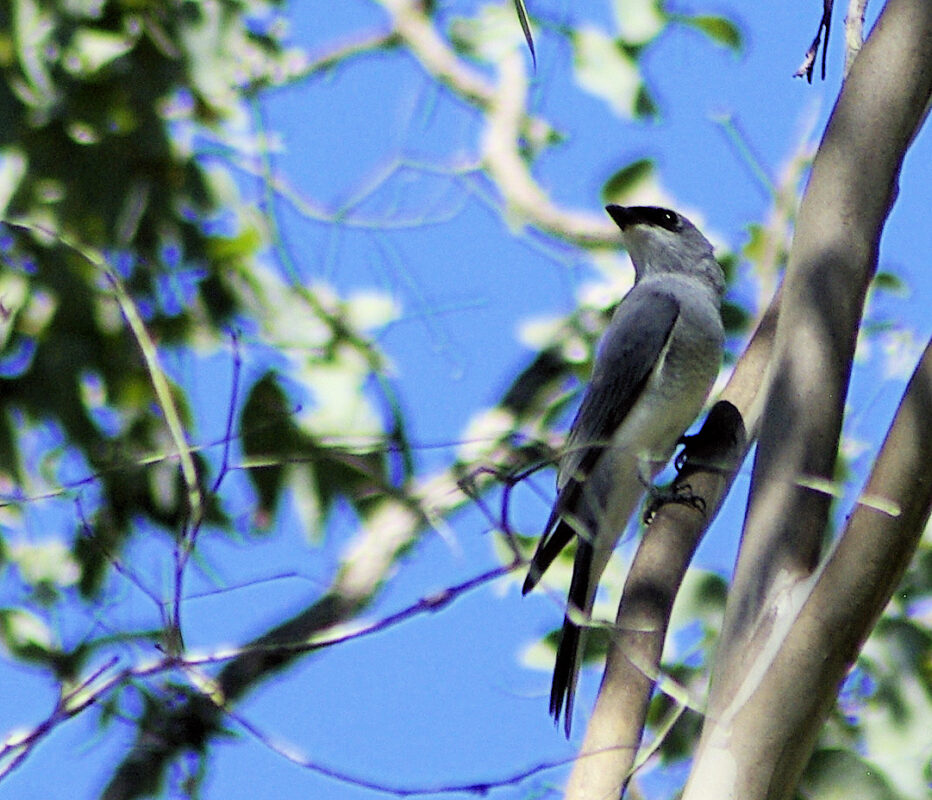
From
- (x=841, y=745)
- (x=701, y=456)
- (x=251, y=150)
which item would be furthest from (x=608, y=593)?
(x=251, y=150)

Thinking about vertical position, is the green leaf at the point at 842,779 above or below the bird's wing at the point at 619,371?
below

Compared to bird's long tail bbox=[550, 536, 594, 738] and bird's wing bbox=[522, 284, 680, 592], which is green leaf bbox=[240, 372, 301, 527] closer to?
bird's wing bbox=[522, 284, 680, 592]

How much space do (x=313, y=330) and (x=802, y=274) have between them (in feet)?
8.51

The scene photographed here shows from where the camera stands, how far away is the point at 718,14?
4.58m

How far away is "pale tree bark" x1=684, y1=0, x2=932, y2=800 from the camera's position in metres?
1.73

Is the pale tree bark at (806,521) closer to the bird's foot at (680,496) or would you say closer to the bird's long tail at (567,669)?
the bird's foot at (680,496)

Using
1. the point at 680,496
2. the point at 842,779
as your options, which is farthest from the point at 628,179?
the point at 842,779

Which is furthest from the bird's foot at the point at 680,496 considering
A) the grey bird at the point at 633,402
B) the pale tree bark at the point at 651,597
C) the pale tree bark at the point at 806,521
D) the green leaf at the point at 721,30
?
the green leaf at the point at 721,30

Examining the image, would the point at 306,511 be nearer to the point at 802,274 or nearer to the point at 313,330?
the point at 313,330

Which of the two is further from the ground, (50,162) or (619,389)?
(50,162)

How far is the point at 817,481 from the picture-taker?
196 cm

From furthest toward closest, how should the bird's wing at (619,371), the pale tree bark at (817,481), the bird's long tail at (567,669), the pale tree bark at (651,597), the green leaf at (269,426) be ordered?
the green leaf at (269,426) → the bird's wing at (619,371) → the bird's long tail at (567,669) → the pale tree bark at (651,597) → the pale tree bark at (817,481)

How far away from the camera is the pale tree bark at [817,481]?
1731 mm

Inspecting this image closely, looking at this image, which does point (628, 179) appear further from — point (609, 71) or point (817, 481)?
point (817, 481)
